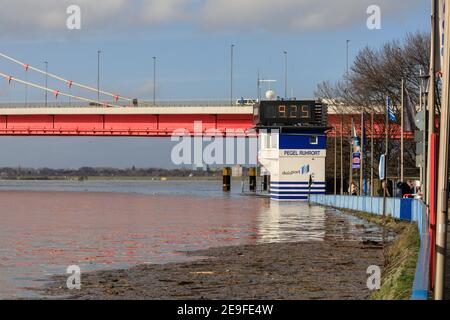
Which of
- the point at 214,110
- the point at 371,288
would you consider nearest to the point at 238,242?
the point at 371,288

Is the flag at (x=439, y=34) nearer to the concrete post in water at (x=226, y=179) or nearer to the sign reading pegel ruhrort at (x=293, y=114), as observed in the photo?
the sign reading pegel ruhrort at (x=293, y=114)

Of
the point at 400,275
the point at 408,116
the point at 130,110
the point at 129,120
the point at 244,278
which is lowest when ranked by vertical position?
the point at 244,278

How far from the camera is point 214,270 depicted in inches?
869

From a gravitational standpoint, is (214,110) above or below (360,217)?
above

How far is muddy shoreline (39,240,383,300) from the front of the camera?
17.6m

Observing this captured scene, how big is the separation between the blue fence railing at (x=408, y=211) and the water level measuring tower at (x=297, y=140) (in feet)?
6.24

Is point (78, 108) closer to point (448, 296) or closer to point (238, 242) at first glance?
point (238, 242)

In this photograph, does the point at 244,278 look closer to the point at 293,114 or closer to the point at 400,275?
the point at 400,275

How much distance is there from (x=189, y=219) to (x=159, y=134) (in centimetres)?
6149

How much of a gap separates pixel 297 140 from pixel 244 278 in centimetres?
5519

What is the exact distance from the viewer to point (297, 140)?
246 ft

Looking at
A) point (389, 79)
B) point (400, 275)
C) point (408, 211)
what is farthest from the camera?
point (389, 79)

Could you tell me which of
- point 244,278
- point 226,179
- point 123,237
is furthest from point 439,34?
point 226,179
